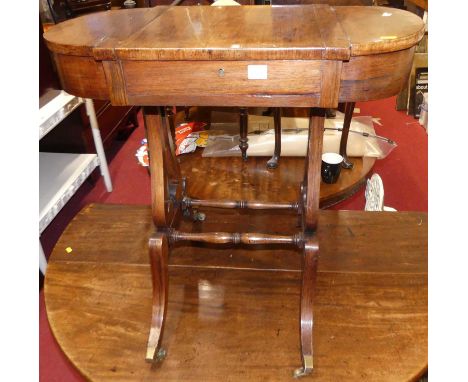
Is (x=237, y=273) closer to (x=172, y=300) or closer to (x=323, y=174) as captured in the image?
(x=172, y=300)

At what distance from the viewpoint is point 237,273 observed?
131 cm

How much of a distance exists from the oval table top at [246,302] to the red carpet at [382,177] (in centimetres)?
45

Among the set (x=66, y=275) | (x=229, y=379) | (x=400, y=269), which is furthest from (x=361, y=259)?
(x=66, y=275)

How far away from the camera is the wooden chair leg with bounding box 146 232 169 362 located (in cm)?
105

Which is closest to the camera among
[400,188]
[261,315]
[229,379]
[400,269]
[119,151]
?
[229,379]

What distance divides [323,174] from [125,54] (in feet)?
4.39

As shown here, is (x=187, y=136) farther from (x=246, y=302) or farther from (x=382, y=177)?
(x=246, y=302)

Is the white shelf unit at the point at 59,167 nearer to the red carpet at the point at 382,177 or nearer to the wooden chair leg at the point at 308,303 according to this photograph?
the red carpet at the point at 382,177

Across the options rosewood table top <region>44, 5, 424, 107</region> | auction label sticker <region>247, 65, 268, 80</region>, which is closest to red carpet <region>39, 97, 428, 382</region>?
→ rosewood table top <region>44, 5, 424, 107</region>

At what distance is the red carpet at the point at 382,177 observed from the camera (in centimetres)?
212

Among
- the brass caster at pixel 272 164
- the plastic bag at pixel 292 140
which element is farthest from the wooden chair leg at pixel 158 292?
the plastic bag at pixel 292 140

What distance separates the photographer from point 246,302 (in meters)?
1.20

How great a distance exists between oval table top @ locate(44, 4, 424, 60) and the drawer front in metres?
0.02

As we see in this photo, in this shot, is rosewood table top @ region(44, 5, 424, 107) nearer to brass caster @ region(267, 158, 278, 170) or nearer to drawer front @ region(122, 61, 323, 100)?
drawer front @ region(122, 61, 323, 100)
